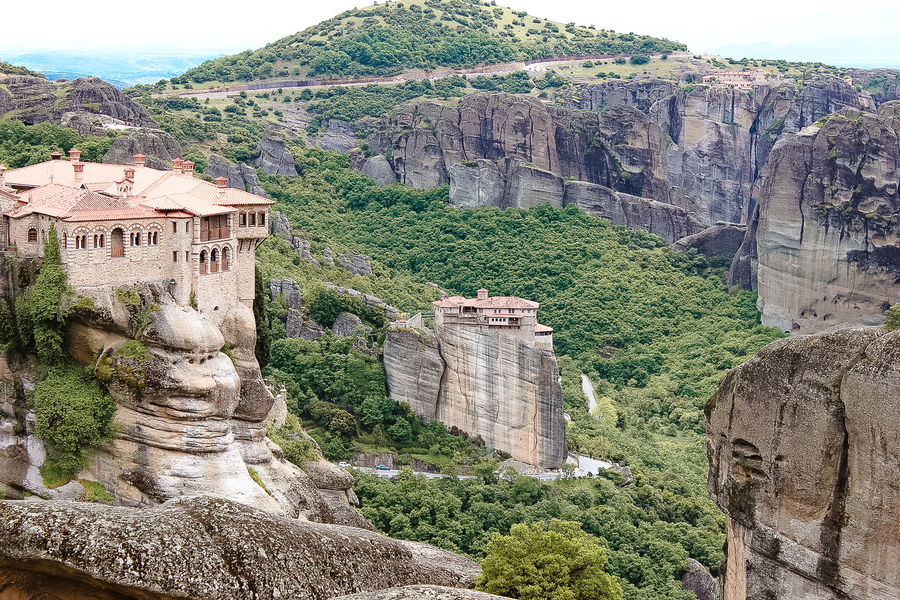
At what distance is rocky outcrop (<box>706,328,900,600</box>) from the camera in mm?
17016

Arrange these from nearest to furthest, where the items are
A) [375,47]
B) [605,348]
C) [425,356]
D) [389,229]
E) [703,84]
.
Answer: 1. [425,356]
2. [605,348]
3. [389,229]
4. [703,84]
5. [375,47]

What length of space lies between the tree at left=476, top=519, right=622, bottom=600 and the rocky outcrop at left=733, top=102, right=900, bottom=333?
43.5 m

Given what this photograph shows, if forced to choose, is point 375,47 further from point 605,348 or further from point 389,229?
point 605,348

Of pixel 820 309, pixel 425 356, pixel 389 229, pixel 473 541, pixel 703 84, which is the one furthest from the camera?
pixel 703 84

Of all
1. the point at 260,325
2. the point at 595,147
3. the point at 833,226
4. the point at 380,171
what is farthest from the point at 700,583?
the point at 380,171

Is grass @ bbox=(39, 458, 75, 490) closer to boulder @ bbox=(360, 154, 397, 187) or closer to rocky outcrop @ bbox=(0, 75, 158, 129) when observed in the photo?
rocky outcrop @ bbox=(0, 75, 158, 129)

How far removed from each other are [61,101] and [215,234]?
35.4 m

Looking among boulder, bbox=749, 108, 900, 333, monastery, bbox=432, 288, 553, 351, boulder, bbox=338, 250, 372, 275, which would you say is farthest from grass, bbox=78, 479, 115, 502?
boulder, bbox=749, 108, 900, 333

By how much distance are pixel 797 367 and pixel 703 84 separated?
96.5 metres

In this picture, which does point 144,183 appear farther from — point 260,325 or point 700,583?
point 700,583

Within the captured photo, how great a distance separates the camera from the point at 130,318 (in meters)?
30.9

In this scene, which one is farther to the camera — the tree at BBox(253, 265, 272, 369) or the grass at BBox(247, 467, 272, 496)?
the tree at BBox(253, 265, 272, 369)


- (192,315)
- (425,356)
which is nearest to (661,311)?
(425,356)

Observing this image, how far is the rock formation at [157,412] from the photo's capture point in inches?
Result: 1191
